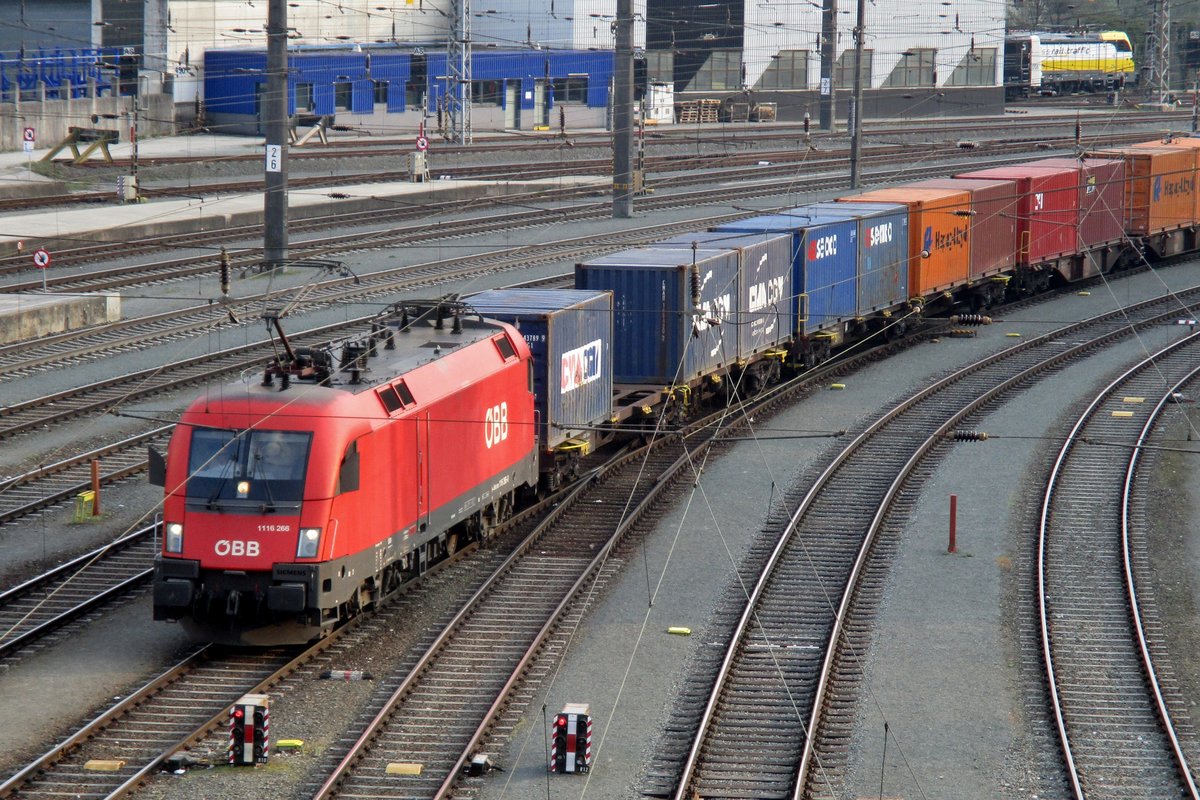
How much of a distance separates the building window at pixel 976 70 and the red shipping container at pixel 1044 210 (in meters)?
51.3

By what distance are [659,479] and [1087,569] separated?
6.83 m

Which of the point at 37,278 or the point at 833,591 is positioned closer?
the point at 833,591

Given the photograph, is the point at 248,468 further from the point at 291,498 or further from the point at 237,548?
the point at 237,548

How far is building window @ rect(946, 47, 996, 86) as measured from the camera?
93250mm

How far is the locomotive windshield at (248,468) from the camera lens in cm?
1709

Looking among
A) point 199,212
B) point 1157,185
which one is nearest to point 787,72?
point 1157,185

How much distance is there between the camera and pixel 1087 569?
2205 centimetres

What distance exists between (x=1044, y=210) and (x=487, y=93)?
4235 cm

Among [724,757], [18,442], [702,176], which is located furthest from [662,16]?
[724,757]

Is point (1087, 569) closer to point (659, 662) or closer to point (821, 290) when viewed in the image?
point (659, 662)

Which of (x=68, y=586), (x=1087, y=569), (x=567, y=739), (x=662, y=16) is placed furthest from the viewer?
(x=662, y=16)

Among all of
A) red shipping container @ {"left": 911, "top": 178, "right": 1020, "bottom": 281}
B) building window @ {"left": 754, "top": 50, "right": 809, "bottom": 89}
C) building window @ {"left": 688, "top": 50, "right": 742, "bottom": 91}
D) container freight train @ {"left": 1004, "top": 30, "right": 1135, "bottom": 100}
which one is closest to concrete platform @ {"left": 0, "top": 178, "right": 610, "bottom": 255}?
red shipping container @ {"left": 911, "top": 178, "right": 1020, "bottom": 281}

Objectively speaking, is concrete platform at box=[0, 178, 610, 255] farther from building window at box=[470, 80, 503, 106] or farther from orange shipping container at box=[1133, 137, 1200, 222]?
building window at box=[470, 80, 503, 106]

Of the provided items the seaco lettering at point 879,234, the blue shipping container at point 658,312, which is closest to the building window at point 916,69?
the seaco lettering at point 879,234
